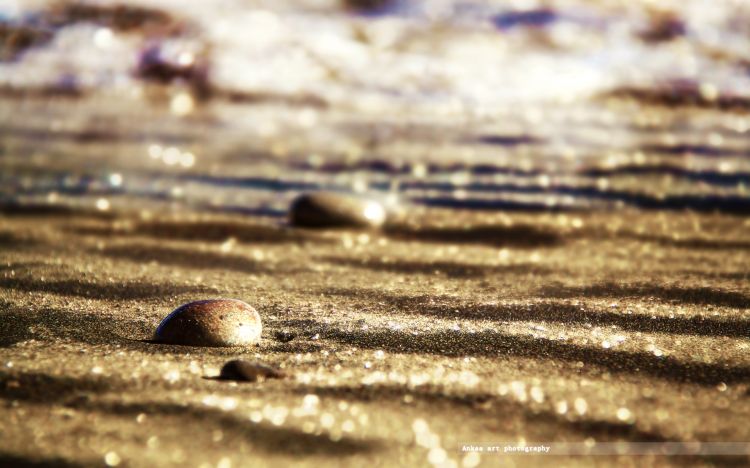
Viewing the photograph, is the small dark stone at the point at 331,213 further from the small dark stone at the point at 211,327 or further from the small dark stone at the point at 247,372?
the small dark stone at the point at 247,372

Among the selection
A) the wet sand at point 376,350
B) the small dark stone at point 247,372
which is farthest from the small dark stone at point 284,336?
the small dark stone at point 247,372

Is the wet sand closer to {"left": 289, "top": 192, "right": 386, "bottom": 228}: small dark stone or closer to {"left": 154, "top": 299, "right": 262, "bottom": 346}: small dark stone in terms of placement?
{"left": 154, "top": 299, "right": 262, "bottom": 346}: small dark stone

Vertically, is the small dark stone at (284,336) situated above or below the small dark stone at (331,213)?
below

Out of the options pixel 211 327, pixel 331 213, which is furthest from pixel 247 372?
pixel 331 213

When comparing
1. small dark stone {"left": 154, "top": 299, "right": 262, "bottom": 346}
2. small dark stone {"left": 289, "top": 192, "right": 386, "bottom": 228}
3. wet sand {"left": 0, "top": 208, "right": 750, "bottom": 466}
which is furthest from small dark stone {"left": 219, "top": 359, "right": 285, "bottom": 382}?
small dark stone {"left": 289, "top": 192, "right": 386, "bottom": 228}

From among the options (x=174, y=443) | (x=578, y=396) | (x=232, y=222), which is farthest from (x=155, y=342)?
(x=232, y=222)

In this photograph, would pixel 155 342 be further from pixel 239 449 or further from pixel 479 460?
pixel 479 460
